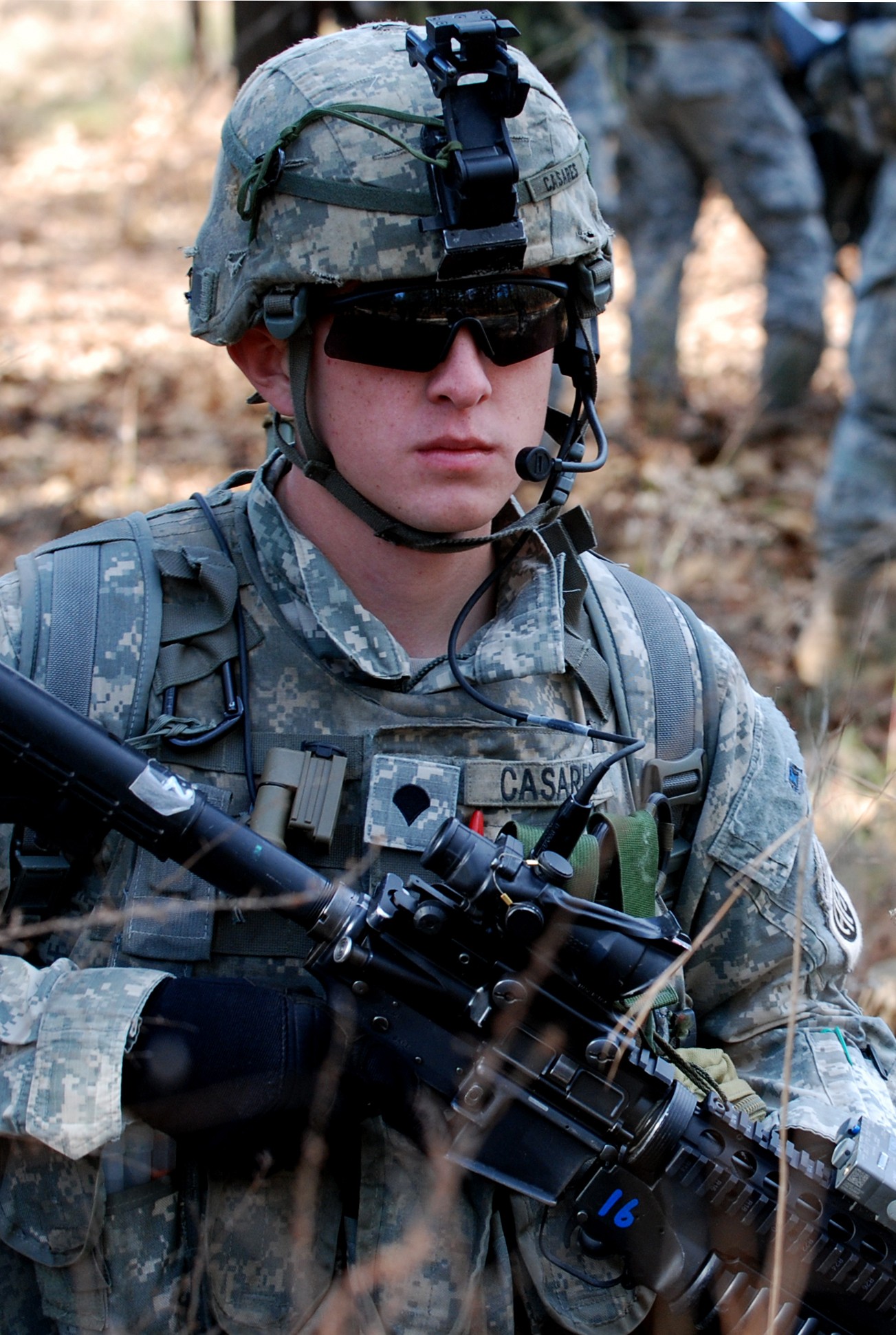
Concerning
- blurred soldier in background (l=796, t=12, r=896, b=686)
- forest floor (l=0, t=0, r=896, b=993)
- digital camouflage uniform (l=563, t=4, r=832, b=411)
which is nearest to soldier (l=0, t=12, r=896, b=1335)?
forest floor (l=0, t=0, r=896, b=993)

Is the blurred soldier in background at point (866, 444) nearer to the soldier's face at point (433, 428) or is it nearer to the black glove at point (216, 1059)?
the soldier's face at point (433, 428)

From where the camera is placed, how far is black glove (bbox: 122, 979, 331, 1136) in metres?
2.05

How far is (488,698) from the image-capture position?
2.52 meters

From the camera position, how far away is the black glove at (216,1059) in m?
2.05


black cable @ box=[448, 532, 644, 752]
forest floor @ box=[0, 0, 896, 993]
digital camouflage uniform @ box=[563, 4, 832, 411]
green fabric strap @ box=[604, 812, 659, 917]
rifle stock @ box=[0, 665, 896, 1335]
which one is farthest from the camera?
digital camouflage uniform @ box=[563, 4, 832, 411]

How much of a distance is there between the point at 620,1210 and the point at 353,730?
0.95m

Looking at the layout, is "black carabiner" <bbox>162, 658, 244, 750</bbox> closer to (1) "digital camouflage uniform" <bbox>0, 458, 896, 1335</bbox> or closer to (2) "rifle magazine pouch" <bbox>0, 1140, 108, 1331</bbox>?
(1) "digital camouflage uniform" <bbox>0, 458, 896, 1335</bbox>

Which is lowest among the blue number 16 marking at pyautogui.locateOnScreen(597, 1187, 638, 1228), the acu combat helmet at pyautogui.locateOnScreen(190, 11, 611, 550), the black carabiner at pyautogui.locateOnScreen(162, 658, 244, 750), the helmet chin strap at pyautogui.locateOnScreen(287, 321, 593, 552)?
the blue number 16 marking at pyautogui.locateOnScreen(597, 1187, 638, 1228)

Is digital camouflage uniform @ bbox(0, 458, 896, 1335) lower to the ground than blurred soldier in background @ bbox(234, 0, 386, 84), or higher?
lower

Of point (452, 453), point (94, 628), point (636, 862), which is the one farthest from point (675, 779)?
point (94, 628)

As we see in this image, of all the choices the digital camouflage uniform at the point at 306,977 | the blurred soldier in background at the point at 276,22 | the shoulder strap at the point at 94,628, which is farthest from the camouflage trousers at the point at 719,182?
the shoulder strap at the point at 94,628

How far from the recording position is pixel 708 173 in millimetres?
8758

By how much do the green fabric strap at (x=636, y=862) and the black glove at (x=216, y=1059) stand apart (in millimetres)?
583

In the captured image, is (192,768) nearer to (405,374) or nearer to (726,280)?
(405,374)
